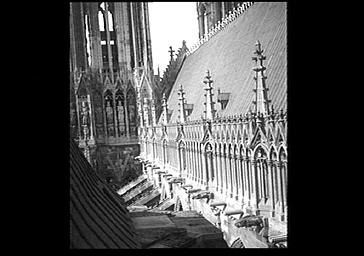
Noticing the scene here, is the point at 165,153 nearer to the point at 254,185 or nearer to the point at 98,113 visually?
the point at 98,113

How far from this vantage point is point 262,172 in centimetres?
1152

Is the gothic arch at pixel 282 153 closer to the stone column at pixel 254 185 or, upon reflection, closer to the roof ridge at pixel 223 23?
the stone column at pixel 254 185

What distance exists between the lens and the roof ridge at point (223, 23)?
19400 mm

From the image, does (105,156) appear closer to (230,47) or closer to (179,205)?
(179,205)

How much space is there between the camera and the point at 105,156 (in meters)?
25.9

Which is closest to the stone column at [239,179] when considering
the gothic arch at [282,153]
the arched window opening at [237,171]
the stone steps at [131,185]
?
the arched window opening at [237,171]

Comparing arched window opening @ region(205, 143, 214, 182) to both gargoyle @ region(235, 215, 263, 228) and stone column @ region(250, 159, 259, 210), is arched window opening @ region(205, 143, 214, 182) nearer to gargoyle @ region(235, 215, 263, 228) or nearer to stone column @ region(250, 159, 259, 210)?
stone column @ region(250, 159, 259, 210)

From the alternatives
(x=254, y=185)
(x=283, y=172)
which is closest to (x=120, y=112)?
(x=254, y=185)

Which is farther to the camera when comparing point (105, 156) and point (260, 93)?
point (105, 156)
